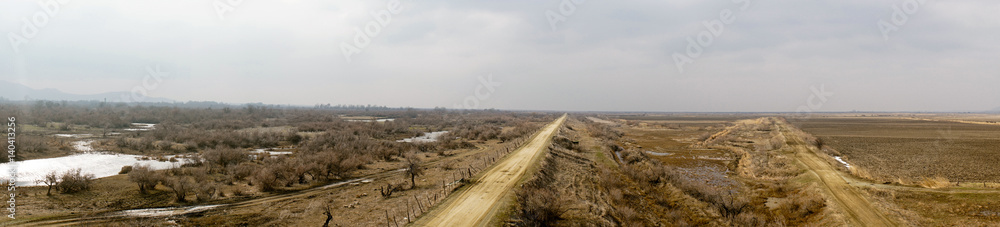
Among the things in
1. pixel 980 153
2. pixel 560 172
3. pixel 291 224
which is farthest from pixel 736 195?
pixel 980 153

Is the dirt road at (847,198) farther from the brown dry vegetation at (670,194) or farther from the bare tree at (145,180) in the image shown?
the bare tree at (145,180)

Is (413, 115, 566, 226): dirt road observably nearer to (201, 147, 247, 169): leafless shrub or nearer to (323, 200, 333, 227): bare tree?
(323, 200, 333, 227): bare tree

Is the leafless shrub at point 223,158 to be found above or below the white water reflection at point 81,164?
above

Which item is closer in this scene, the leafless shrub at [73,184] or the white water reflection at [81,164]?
the leafless shrub at [73,184]

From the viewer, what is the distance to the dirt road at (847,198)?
643 inches

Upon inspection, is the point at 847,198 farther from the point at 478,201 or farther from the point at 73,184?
the point at 73,184

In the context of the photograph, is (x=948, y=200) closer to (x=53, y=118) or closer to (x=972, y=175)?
(x=972, y=175)

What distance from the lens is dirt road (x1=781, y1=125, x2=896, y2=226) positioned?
1633cm

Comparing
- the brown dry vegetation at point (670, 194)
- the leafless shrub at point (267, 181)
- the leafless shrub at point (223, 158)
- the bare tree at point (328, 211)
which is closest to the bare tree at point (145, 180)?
the leafless shrub at point (267, 181)

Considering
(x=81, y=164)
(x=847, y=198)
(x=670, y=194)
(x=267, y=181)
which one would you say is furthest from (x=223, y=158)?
(x=847, y=198)

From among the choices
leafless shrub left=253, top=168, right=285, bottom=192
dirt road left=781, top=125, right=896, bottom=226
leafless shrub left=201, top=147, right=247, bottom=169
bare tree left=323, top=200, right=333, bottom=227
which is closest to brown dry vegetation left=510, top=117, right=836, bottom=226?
dirt road left=781, top=125, right=896, bottom=226

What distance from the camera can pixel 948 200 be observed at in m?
18.1

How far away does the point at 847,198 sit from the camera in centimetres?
1952

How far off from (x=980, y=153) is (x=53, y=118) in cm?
14993
